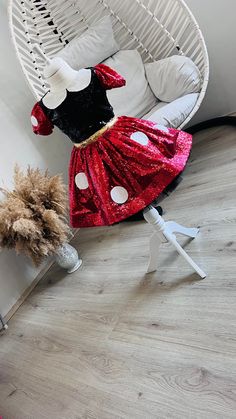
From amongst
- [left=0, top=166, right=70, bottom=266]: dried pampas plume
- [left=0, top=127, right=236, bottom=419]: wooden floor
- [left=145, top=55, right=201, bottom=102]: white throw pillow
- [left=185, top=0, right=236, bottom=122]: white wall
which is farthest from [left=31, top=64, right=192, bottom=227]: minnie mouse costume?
[left=185, top=0, right=236, bottom=122]: white wall

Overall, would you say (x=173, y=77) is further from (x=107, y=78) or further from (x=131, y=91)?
(x=107, y=78)

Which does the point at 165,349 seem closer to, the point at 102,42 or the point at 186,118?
the point at 186,118

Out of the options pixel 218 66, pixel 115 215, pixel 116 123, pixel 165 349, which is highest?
pixel 116 123

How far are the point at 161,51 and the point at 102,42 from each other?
34 centimetres

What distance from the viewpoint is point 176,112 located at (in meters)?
1.57

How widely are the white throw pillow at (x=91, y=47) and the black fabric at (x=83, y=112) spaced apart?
872 millimetres

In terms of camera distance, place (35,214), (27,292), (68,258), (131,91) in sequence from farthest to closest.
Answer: (131,91) < (27,292) < (68,258) < (35,214)

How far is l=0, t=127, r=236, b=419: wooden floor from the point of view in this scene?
911 millimetres

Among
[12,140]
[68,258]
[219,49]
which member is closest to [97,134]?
[68,258]

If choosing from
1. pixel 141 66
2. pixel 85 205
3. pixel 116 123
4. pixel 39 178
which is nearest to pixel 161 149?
pixel 116 123

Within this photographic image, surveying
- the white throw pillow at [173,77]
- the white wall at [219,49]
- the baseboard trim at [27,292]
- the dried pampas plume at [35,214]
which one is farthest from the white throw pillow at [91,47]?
the baseboard trim at [27,292]

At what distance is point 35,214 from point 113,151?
0.65 m

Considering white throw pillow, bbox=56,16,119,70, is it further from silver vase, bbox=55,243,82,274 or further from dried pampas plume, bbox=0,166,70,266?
silver vase, bbox=55,243,82,274

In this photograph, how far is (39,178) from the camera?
1.57 meters
